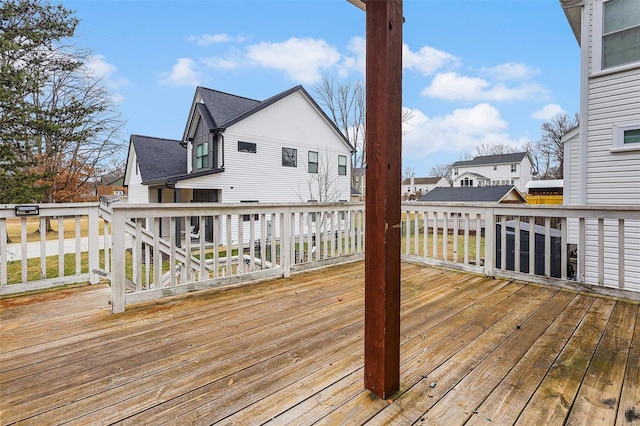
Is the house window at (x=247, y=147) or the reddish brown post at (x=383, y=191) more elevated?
the house window at (x=247, y=147)

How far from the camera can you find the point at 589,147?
19.0 feet

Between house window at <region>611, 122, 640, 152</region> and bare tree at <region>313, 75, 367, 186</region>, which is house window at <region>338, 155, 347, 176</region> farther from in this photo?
house window at <region>611, 122, 640, 152</region>

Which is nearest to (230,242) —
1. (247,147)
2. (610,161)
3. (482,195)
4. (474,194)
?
(610,161)

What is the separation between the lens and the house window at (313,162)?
46.7ft

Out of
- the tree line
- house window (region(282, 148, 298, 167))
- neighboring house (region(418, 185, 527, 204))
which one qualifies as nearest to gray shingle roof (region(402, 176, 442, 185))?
neighboring house (region(418, 185, 527, 204))

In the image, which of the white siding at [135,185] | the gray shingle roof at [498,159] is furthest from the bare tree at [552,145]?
the white siding at [135,185]

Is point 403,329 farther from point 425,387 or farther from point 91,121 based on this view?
point 91,121

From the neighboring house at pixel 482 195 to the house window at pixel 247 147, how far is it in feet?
36.3

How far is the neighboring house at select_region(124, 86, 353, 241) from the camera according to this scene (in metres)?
11.8

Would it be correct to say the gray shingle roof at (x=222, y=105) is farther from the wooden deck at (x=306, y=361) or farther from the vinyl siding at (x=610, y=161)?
the vinyl siding at (x=610, y=161)

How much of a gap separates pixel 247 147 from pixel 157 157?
5.81 m

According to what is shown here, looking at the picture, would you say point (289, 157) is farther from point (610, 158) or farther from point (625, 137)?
point (625, 137)

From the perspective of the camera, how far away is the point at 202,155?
12656 mm

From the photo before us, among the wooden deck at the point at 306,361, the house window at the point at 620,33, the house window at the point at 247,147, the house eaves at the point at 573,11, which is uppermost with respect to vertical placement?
the house eaves at the point at 573,11
